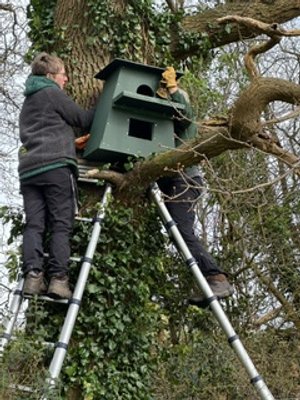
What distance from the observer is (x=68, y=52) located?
18.7 ft

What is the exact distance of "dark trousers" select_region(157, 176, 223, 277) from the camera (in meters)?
5.20

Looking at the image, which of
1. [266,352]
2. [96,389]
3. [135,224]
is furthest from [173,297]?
[96,389]

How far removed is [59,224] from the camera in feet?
15.9

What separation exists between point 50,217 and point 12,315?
2.40 feet

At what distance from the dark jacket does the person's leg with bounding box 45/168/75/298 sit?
0.10 metres

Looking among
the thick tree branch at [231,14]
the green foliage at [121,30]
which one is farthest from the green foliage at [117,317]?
the thick tree branch at [231,14]

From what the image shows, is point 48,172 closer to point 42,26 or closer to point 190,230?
point 190,230

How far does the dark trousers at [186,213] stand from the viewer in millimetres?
5203

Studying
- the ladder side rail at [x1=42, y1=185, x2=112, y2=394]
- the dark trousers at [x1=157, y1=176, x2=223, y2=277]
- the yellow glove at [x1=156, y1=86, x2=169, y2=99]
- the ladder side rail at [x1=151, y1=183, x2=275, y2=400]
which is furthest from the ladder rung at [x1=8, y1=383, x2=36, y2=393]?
the yellow glove at [x1=156, y1=86, x2=169, y2=99]

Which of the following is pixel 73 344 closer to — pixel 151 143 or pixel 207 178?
pixel 151 143

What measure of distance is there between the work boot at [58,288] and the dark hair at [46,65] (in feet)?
5.06

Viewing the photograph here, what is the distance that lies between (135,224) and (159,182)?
407 mm

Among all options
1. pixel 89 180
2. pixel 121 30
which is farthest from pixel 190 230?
pixel 121 30

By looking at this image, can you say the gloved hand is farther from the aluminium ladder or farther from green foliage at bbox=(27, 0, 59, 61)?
green foliage at bbox=(27, 0, 59, 61)
